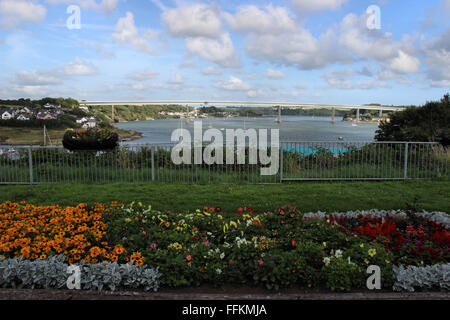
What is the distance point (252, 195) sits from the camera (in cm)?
838

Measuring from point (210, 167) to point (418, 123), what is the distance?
12381 mm

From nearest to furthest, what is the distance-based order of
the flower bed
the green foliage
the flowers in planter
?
the green foliage → the flower bed → the flowers in planter

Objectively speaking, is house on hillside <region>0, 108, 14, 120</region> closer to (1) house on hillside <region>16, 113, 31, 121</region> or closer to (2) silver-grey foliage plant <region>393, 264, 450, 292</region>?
(1) house on hillside <region>16, 113, 31, 121</region>

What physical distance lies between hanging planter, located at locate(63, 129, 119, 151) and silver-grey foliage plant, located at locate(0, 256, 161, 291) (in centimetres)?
539

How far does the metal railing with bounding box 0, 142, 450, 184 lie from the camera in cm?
1045

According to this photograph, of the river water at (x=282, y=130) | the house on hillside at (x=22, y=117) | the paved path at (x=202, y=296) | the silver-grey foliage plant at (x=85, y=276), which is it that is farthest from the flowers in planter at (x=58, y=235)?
the house on hillside at (x=22, y=117)

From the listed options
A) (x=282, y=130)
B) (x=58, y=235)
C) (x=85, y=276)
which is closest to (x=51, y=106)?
(x=58, y=235)

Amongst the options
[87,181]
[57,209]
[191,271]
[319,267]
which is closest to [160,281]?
[191,271]

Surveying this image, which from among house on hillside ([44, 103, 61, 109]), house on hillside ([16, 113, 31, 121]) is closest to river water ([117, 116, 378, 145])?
house on hillside ([44, 103, 61, 109])

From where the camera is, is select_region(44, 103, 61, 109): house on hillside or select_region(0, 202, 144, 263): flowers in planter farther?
select_region(44, 103, 61, 109): house on hillside

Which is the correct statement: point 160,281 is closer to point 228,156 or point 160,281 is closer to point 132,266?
point 132,266

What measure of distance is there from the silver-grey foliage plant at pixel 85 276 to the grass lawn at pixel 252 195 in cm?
Result: 328
